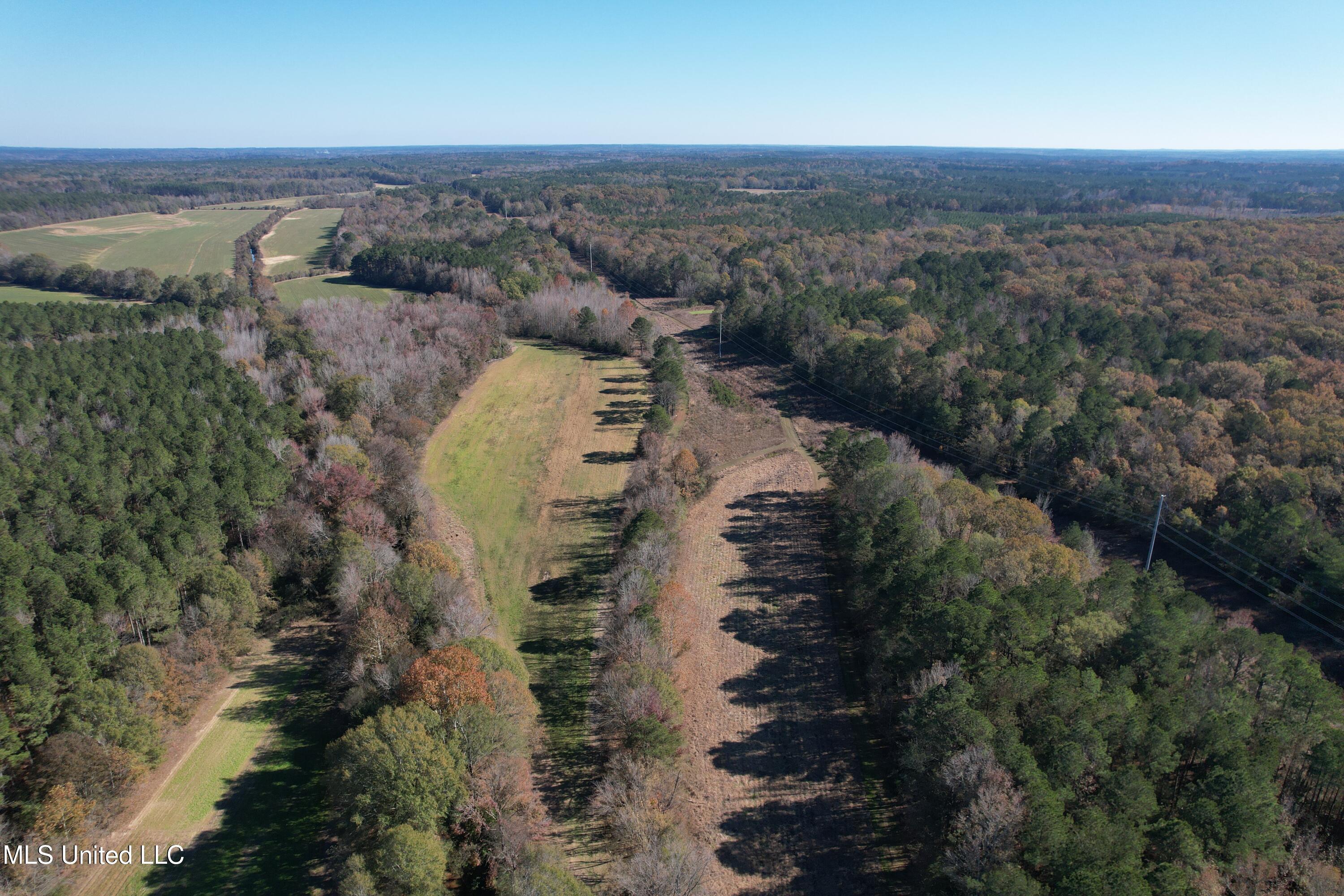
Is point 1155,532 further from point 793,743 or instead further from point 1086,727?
point 793,743

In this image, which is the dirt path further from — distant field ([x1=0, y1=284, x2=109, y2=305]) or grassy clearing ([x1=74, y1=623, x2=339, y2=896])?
distant field ([x1=0, y1=284, x2=109, y2=305])

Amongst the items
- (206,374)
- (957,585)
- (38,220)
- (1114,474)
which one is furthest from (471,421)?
(38,220)

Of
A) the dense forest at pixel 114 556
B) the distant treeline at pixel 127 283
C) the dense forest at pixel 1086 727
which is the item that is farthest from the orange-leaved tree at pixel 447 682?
the distant treeline at pixel 127 283

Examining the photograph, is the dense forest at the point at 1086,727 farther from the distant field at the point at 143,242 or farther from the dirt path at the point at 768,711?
the distant field at the point at 143,242

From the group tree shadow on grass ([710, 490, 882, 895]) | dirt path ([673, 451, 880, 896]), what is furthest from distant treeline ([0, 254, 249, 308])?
tree shadow on grass ([710, 490, 882, 895])

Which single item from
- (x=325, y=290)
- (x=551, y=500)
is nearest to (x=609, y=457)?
(x=551, y=500)

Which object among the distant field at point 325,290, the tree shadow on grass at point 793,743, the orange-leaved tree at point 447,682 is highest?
the distant field at point 325,290
